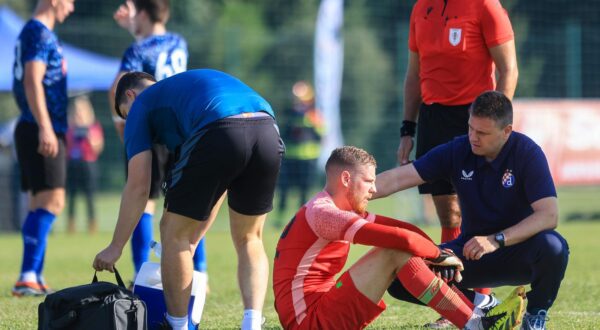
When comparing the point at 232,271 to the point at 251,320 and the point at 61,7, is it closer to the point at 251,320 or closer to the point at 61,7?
the point at 61,7

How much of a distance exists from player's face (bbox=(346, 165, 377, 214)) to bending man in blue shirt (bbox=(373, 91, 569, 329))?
0.40 metres

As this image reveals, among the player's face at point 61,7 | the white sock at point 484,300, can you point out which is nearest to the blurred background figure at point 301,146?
the player's face at point 61,7

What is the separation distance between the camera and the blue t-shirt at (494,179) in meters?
4.81

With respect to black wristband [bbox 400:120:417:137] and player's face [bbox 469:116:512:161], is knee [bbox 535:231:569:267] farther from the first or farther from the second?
black wristband [bbox 400:120:417:137]

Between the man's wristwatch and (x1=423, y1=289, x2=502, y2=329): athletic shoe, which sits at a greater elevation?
the man's wristwatch

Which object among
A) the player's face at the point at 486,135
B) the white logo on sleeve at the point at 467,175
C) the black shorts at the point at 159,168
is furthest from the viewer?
the black shorts at the point at 159,168

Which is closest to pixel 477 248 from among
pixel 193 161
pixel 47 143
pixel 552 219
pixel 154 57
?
pixel 552 219

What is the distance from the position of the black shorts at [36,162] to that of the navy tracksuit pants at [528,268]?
130 inches

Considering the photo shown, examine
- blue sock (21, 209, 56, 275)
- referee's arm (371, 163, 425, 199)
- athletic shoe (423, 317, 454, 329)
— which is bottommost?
athletic shoe (423, 317, 454, 329)

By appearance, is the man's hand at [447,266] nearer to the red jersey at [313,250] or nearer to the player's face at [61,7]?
the red jersey at [313,250]

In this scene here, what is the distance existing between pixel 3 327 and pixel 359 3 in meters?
17.8

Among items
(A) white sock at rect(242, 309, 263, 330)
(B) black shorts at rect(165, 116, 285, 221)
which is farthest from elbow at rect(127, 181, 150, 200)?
(A) white sock at rect(242, 309, 263, 330)

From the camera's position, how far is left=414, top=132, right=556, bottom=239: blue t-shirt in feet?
15.8

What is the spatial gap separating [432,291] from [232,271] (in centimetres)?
456
